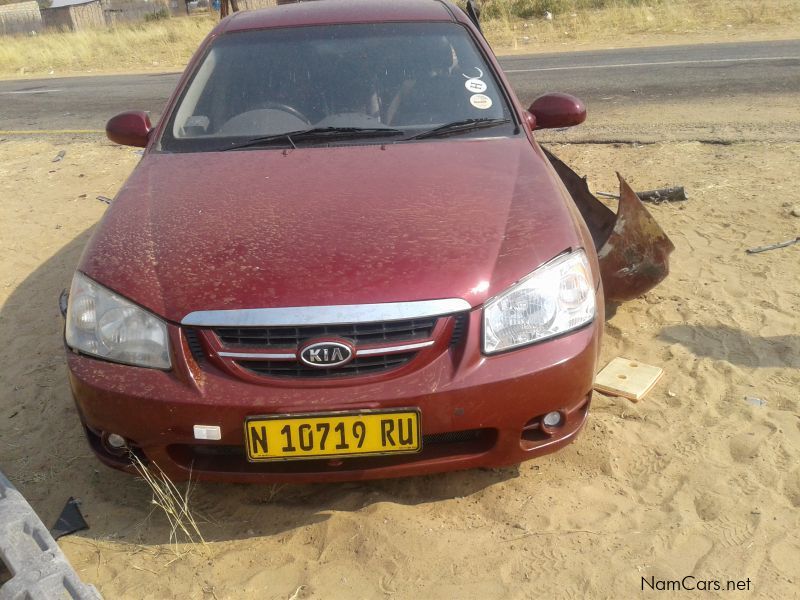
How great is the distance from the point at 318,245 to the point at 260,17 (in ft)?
6.91

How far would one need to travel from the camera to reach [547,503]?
2.78 metres

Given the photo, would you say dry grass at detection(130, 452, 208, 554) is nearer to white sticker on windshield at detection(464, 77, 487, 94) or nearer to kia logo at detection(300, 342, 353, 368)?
kia logo at detection(300, 342, 353, 368)

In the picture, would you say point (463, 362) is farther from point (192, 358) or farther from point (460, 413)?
point (192, 358)

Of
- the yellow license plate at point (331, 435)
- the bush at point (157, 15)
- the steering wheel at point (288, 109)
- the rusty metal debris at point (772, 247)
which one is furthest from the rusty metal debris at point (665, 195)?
the bush at point (157, 15)

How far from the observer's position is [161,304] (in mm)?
2494

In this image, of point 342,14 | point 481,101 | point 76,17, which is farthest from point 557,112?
point 76,17

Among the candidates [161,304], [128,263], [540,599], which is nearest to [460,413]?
[540,599]

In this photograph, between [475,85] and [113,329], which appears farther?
[475,85]

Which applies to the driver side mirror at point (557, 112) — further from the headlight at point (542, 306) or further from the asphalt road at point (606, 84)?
the asphalt road at point (606, 84)

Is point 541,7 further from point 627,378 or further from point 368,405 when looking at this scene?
point 368,405

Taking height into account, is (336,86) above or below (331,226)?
above

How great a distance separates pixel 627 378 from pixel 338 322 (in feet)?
5.59

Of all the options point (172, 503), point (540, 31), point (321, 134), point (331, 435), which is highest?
point (321, 134)

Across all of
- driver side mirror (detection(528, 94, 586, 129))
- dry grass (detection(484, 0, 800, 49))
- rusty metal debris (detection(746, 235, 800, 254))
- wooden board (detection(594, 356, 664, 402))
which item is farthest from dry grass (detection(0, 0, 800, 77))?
wooden board (detection(594, 356, 664, 402))
